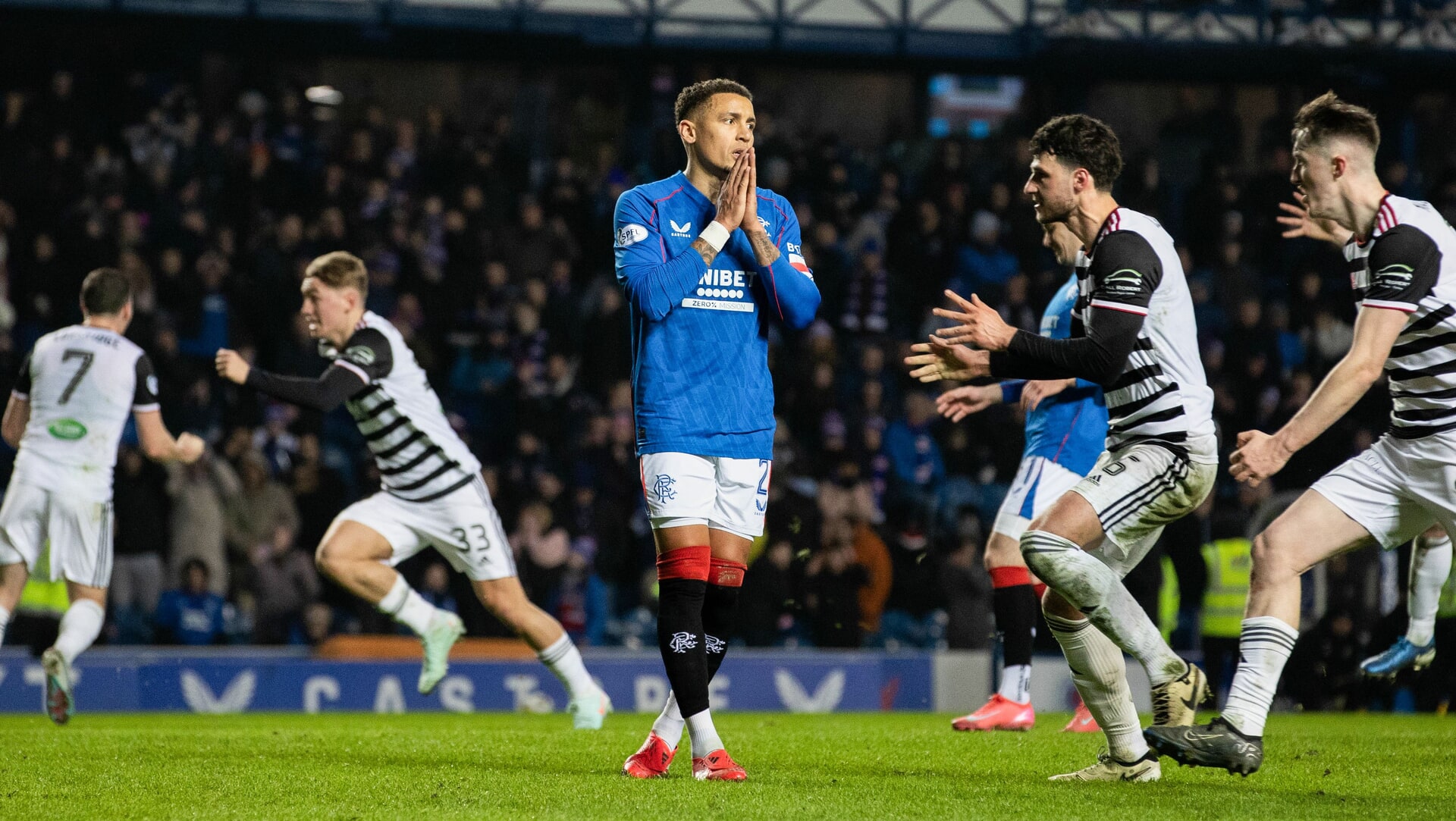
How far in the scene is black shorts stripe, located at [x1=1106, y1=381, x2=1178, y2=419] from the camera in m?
5.88

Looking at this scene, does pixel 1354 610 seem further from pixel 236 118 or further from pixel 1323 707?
pixel 236 118

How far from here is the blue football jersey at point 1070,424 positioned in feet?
27.8

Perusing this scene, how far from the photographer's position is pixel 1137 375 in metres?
5.89

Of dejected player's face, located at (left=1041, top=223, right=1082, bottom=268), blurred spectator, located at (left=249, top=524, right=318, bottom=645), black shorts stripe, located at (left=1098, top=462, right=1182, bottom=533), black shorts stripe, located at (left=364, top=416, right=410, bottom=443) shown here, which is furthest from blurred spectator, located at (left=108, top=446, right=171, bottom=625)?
black shorts stripe, located at (left=1098, top=462, right=1182, bottom=533)

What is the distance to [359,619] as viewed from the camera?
14.8 meters

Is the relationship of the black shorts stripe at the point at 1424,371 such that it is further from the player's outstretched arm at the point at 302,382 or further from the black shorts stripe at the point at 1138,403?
the player's outstretched arm at the point at 302,382

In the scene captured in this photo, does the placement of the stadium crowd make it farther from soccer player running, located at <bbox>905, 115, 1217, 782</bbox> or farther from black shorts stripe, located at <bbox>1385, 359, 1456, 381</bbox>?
soccer player running, located at <bbox>905, 115, 1217, 782</bbox>

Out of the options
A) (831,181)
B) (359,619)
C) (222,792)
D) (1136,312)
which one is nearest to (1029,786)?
(1136,312)

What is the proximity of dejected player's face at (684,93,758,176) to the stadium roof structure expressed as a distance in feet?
43.1

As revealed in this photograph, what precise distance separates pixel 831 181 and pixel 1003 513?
11441mm

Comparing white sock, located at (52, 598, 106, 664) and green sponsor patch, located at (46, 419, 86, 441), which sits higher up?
green sponsor patch, located at (46, 419, 86, 441)

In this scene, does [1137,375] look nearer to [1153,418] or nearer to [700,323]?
[1153,418]

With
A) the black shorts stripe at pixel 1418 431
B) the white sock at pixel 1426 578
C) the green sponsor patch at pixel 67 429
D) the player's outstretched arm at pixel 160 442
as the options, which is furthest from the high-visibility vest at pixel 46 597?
the black shorts stripe at pixel 1418 431

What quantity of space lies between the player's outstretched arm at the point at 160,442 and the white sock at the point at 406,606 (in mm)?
1341
